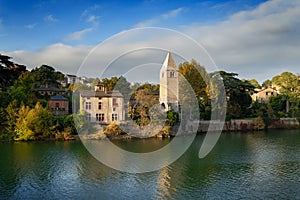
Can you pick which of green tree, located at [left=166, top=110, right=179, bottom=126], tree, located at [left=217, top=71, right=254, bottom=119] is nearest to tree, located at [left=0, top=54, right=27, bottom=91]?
green tree, located at [left=166, top=110, right=179, bottom=126]

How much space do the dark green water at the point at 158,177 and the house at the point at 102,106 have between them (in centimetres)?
1024

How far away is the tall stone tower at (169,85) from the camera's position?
→ 38.9m

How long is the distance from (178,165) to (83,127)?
15468mm

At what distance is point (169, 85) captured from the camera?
39.9m

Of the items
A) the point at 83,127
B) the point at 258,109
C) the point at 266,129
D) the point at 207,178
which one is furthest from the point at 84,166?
the point at 258,109

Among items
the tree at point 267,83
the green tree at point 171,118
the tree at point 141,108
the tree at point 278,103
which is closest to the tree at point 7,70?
the tree at point 141,108

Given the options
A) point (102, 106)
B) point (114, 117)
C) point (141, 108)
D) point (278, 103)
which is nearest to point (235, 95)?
point (278, 103)

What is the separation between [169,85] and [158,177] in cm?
2367

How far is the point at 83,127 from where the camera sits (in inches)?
1273

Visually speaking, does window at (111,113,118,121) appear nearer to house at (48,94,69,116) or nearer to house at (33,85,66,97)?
house at (48,94,69,116)

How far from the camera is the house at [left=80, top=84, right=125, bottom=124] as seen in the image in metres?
35.3

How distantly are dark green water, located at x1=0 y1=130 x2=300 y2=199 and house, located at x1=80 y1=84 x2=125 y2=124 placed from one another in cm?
1024

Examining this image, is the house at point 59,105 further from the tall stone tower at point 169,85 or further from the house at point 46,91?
the tall stone tower at point 169,85

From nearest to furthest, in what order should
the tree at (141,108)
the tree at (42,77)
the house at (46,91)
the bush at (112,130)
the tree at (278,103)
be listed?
1. the bush at (112,130)
2. the tree at (141,108)
3. the house at (46,91)
4. the tree at (42,77)
5. the tree at (278,103)
